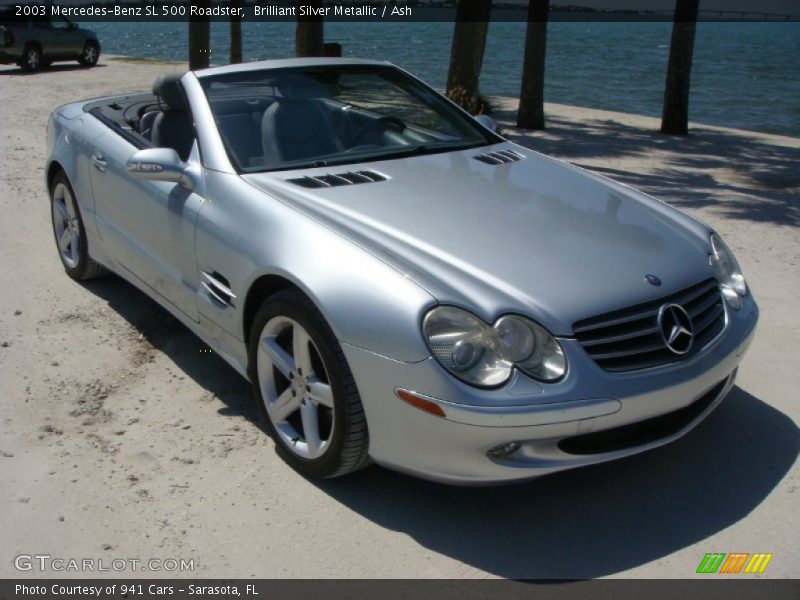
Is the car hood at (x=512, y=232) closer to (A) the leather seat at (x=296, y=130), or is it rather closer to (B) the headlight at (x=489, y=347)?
(B) the headlight at (x=489, y=347)

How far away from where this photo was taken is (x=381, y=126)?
5215 mm

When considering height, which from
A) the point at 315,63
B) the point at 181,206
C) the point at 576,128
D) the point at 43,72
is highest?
the point at 315,63

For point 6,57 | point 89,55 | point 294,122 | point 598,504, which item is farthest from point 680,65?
point 89,55

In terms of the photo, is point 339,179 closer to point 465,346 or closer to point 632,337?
point 465,346

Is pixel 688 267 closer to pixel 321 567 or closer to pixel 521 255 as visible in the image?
pixel 521 255

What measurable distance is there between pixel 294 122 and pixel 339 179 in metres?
0.61

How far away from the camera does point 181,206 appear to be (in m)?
4.57

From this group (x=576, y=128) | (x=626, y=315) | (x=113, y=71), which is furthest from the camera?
(x=113, y=71)

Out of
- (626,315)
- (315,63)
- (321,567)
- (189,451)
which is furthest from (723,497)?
(315,63)

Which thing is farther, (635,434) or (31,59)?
(31,59)

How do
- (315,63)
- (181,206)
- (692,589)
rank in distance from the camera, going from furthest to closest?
1. (315,63)
2. (181,206)
3. (692,589)

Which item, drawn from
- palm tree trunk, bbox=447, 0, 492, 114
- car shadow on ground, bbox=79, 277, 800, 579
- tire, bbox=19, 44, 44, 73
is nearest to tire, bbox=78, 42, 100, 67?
tire, bbox=19, 44, 44, 73

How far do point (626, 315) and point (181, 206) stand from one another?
2.15 m

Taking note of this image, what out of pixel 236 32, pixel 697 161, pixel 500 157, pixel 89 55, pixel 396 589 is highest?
pixel 500 157
